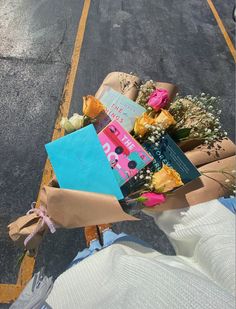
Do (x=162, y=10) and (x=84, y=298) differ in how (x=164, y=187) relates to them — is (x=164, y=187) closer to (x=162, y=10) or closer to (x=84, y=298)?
(x=84, y=298)

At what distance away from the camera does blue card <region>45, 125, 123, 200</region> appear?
5.96 ft

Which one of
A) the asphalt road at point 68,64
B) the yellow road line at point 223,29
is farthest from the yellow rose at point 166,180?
the yellow road line at point 223,29

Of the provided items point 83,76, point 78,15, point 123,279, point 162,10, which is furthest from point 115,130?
point 162,10

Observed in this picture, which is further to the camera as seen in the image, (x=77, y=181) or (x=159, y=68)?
(x=159, y=68)

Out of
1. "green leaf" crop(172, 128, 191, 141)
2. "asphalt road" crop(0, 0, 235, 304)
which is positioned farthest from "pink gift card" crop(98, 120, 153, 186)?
"asphalt road" crop(0, 0, 235, 304)

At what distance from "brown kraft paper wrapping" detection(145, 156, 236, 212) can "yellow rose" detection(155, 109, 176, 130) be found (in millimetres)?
Result: 317

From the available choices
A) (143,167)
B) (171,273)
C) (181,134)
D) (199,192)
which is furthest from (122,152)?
(171,273)

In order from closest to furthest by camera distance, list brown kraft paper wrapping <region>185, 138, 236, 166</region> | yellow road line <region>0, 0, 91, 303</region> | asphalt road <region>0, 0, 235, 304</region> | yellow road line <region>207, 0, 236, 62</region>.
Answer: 1. brown kraft paper wrapping <region>185, 138, 236, 166</region>
2. yellow road line <region>0, 0, 91, 303</region>
3. asphalt road <region>0, 0, 235, 304</region>
4. yellow road line <region>207, 0, 236, 62</region>

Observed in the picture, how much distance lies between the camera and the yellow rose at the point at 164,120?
188 centimetres

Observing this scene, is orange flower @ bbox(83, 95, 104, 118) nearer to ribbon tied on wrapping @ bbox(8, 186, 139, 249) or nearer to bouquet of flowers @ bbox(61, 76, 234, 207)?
bouquet of flowers @ bbox(61, 76, 234, 207)

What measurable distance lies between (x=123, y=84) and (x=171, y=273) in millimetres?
1249

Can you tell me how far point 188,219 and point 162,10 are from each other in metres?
5.67

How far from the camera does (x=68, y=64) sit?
5133 millimetres

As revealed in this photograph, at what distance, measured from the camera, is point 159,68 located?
554cm
